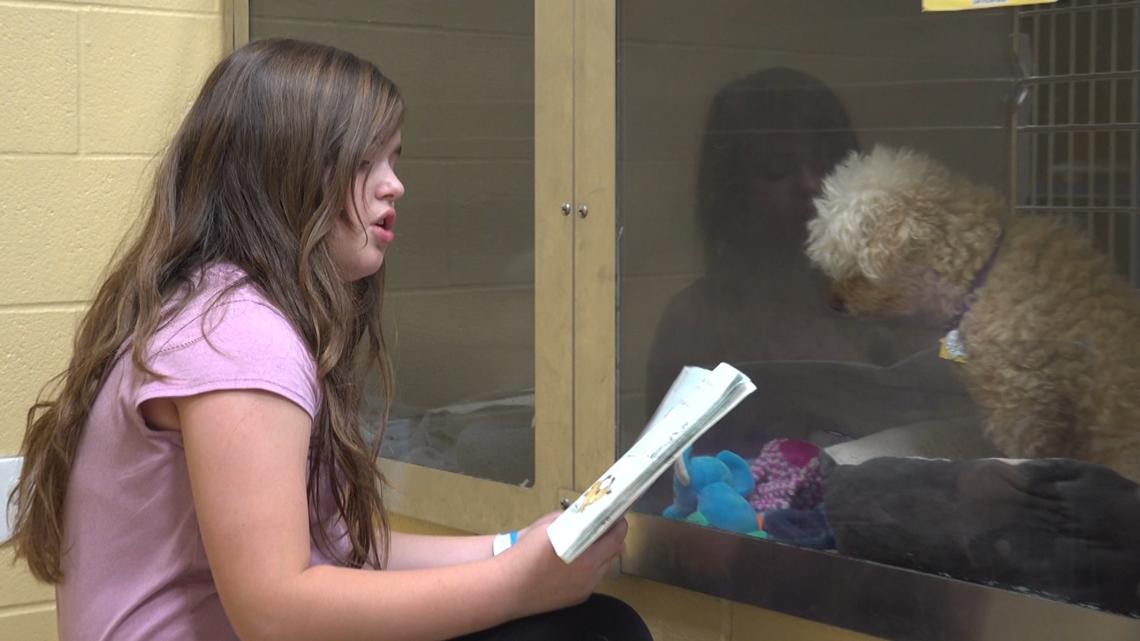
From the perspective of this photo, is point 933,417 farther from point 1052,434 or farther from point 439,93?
point 439,93

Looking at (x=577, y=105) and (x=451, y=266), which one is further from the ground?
(x=577, y=105)

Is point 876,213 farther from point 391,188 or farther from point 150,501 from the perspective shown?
point 150,501

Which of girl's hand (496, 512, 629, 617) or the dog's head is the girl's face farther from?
the dog's head

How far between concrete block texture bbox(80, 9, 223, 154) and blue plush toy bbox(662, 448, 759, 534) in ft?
4.08

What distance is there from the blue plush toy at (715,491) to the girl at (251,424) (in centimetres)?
38

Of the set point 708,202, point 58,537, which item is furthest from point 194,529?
point 708,202

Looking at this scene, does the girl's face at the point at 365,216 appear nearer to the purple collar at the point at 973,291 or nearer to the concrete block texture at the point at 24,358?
the purple collar at the point at 973,291

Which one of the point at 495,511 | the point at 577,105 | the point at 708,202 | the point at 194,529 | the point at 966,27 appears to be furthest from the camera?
the point at 495,511

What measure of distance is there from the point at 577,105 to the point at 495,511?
65cm

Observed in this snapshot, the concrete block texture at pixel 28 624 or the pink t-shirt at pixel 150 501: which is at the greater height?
the pink t-shirt at pixel 150 501

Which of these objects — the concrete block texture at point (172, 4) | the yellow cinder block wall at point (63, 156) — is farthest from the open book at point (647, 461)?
the concrete block texture at point (172, 4)

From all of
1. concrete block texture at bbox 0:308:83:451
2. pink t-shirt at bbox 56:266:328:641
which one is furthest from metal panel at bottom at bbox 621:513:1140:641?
concrete block texture at bbox 0:308:83:451

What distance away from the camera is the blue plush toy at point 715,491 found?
5.93 feet

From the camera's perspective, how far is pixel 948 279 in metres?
1.60
